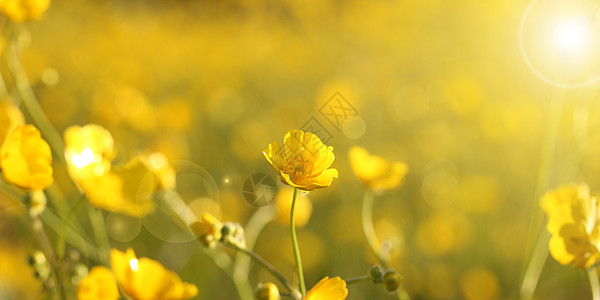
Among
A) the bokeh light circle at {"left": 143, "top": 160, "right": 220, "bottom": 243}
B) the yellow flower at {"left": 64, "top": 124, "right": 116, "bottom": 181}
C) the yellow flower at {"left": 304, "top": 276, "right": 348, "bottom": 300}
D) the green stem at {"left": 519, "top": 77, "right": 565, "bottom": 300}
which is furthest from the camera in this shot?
the bokeh light circle at {"left": 143, "top": 160, "right": 220, "bottom": 243}

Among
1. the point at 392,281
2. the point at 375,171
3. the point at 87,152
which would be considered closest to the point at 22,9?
the point at 87,152

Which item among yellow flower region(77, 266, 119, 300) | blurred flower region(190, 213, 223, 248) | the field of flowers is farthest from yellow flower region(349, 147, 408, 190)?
yellow flower region(77, 266, 119, 300)

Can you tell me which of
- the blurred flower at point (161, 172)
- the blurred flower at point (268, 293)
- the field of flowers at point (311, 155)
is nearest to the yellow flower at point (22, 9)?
the field of flowers at point (311, 155)

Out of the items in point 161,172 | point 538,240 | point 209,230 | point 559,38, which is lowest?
point 538,240

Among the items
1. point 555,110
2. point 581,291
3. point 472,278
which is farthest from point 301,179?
point 581,291

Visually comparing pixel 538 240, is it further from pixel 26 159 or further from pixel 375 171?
pixel 26 159

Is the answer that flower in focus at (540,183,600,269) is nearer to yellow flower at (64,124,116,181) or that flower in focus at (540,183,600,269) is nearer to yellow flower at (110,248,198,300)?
yellow flower at (110,248,198,300)
